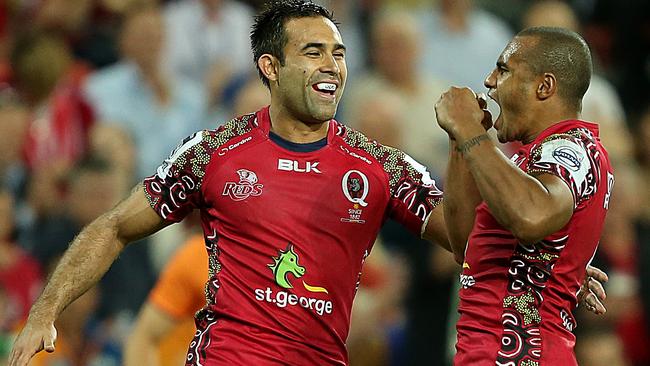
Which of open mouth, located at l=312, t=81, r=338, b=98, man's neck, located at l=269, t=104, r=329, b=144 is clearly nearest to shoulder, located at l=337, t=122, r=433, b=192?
man's neck, located at l=269, t=104, r=329, b=144

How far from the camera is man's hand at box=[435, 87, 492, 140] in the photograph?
15.6ft

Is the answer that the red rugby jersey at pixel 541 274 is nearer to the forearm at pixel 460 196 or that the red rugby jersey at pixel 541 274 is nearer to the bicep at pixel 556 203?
the bicep at pixel 556 203

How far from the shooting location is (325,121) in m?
5.64

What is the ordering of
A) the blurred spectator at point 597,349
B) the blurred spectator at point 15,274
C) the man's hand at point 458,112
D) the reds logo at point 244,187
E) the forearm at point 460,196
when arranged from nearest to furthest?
the man's hand at point 458,112, the forearm at point 460,196, the reds logo at point 244,187, the blurred spectator at point 15,274, the blurred spectator at point 597,349

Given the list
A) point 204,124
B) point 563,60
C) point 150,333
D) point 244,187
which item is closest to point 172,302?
point 150,333

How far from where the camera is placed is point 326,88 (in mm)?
5539

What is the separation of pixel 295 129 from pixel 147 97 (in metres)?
4.61

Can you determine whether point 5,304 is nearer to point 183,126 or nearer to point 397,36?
point 183,126

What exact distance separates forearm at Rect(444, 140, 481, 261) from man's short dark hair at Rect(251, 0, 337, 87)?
1.03m

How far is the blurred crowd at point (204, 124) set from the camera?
9242mm

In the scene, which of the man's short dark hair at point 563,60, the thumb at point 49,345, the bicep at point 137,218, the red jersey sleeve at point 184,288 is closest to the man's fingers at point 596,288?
the man's short dark hair at point 563,60

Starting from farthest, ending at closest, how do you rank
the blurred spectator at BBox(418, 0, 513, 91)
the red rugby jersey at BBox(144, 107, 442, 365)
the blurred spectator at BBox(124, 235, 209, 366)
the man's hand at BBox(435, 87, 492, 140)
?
1. the blurred spectator at BBox(418, 0, 513, 91)
2. the blurred spectator at BBox(124, 235, 209, 366)
3. the red rugby jersey at BBox(144, 107, 442, 365)
4. the man's hand at BBox(435, 87, 492, 140)

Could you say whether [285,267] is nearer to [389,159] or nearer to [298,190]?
[298,190]

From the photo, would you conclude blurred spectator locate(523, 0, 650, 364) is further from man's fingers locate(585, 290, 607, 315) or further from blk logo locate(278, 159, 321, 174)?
blk logo locate(278, 159, 321, 174)
